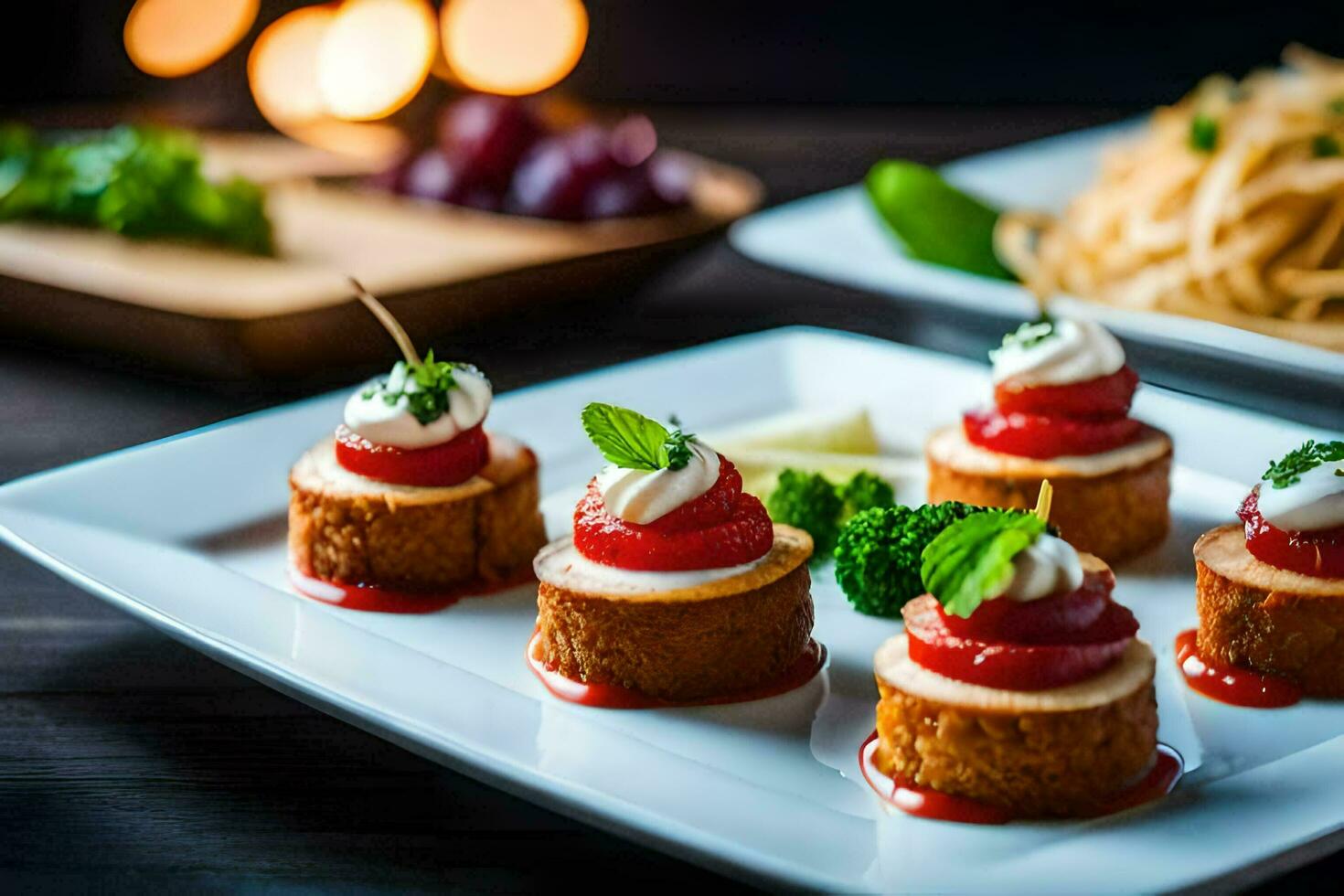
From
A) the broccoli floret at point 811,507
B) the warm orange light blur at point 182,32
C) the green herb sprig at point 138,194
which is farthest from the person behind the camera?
the warm orange light blur at point 182,32

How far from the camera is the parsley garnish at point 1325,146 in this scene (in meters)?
5.17

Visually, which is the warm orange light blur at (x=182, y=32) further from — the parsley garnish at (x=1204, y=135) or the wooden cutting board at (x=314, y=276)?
the parsley garnish at (x=1204, y=135)

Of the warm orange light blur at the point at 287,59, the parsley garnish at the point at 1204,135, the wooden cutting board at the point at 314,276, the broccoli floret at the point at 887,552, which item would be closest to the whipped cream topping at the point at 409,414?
the broccoli floret at the point at 887,552

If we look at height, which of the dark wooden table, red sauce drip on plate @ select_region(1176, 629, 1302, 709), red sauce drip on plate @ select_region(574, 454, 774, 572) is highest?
red sauce drip on plate @ select_region(574, 454, 774, 572)

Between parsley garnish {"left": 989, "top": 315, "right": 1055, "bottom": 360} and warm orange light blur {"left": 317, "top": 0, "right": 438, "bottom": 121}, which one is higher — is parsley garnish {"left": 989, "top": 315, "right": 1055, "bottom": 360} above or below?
above

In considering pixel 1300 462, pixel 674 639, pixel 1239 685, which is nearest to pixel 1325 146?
pixel 1300 462

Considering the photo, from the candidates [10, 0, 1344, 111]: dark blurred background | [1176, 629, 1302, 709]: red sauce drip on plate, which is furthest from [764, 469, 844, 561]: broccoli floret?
[10, 0, 1344, 111]: dark blurred background

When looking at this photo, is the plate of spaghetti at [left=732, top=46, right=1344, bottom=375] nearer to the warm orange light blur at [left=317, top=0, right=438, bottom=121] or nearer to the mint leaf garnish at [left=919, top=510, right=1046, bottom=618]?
the mint leaf garnish at [left=919, top=510, right=1046, bottom=618]

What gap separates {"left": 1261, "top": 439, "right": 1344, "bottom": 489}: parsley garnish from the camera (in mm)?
2947

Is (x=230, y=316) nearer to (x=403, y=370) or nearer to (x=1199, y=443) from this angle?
(x=403, y=370)

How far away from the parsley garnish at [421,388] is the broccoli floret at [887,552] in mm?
902

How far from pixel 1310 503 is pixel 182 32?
8927mm

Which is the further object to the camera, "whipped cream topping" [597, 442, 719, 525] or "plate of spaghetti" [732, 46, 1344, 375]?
"plate of spaghetti" [732, 46, 1344, 375]

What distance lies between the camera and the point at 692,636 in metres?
3.02
